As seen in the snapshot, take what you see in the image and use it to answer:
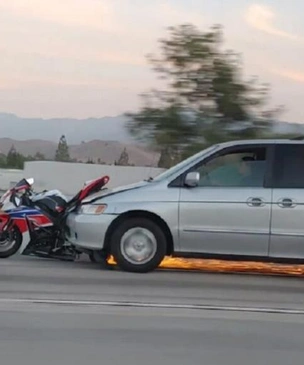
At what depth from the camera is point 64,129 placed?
29.9 metres

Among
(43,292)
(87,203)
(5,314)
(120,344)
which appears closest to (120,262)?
(87,203)

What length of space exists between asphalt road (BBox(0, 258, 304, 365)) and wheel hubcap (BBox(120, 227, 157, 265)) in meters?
0.24

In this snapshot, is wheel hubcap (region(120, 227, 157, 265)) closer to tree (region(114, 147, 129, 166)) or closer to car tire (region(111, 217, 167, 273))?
car tire (region(111, 217, 167, 273))

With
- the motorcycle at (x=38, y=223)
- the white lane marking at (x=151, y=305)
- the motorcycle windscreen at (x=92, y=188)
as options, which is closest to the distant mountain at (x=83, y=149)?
the motorcycle at (x=38, y=223)

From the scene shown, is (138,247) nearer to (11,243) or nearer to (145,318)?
(11,243)

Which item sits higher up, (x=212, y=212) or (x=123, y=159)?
(x=123, y=159)

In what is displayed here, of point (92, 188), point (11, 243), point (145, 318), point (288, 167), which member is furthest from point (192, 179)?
point (145, 318)

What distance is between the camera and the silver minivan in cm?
1141

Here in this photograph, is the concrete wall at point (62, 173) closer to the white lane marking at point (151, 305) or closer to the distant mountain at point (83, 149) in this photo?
the distant mountain at point (83, 149)

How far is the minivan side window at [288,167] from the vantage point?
11.5 metres

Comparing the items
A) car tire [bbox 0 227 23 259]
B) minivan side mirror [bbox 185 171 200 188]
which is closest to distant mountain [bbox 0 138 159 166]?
car tire [bbox 0 227 23 259]

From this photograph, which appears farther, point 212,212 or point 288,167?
point 288,167

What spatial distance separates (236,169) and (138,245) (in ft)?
5.16

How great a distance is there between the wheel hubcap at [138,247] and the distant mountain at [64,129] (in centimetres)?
1098
